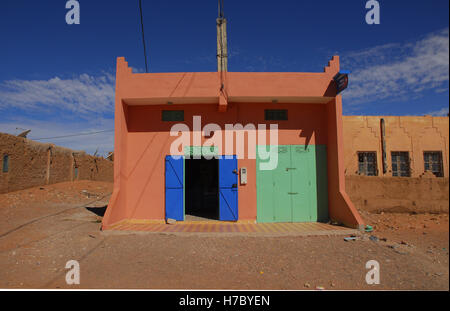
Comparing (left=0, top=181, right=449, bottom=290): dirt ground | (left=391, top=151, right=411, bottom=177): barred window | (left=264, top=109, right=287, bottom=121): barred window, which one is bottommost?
(left=0, top=181, right=449, bottom=290): dirt ground

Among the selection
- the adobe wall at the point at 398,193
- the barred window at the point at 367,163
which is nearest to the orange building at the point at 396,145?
the barred window at the point at 367,163

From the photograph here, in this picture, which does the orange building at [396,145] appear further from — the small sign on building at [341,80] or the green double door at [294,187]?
the small sign on building at [341,80]

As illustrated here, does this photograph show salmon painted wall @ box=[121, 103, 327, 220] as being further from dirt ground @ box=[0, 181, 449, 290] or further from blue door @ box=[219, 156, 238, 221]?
dirt ground @ box=[0, 181, 449, 290]

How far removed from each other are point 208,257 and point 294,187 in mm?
4528

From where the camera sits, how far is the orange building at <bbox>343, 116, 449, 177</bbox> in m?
13.9

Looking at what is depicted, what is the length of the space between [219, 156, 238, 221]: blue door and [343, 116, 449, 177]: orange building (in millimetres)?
7352

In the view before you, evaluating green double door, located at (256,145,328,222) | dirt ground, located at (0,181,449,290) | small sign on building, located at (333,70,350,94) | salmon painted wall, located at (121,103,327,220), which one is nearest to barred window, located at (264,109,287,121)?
salmon painted wall, located at (121,103,327,220)

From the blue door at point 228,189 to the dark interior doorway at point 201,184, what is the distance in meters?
4.10

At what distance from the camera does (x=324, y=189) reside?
9266mm

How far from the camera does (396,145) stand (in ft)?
46.4

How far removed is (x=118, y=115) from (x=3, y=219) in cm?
437

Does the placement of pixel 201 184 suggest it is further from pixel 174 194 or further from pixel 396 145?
pixel 396 145

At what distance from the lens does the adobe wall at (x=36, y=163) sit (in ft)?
35.2
